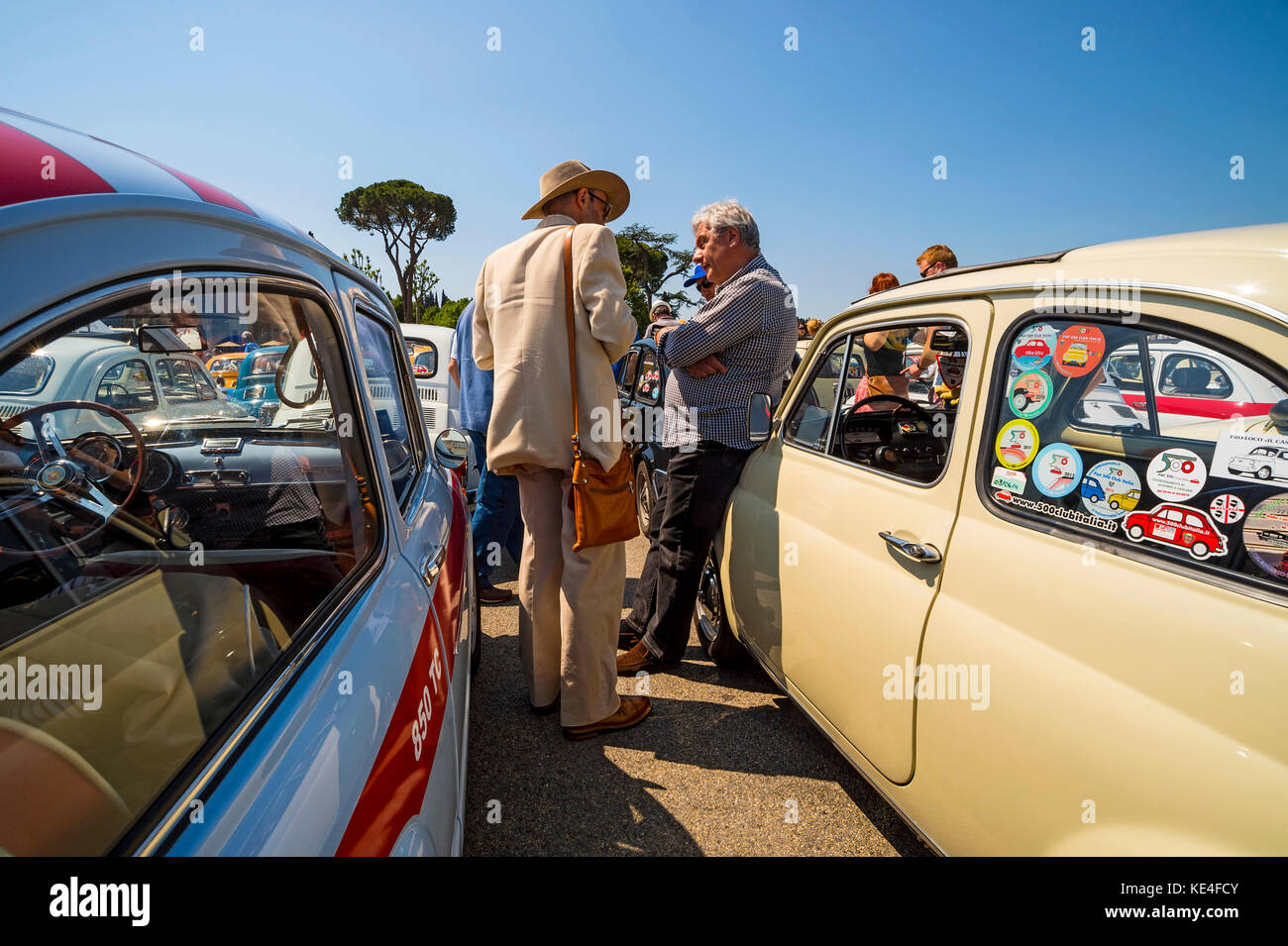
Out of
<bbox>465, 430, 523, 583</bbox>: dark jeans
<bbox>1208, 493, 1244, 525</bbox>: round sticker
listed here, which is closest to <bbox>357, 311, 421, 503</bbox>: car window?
<bbox>465, 430, 523, 583</bbox>: dark jeans

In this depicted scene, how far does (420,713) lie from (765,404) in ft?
6.27

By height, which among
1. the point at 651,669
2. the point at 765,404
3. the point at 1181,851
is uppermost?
the point at 765,404

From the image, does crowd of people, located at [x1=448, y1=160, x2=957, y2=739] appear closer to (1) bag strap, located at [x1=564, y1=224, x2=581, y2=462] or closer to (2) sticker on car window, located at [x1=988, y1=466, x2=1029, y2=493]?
(1) bag strap, located at [x1=564, y1=224, x2=581, y2=462]

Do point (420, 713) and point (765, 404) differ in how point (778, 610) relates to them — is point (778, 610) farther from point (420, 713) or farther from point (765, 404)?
point (420, 713)

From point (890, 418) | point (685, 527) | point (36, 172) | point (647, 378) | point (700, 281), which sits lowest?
point (685, 527)

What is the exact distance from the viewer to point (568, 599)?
256cm

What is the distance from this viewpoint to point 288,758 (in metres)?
0.77

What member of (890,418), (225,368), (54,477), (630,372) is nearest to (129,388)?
(225,368)

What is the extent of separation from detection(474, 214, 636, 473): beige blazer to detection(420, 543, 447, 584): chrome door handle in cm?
62

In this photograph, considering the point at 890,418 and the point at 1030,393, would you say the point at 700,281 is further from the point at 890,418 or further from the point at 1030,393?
the point at 1030,393

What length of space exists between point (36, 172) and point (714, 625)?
3112mm

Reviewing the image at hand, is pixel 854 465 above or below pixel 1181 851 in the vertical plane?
above
